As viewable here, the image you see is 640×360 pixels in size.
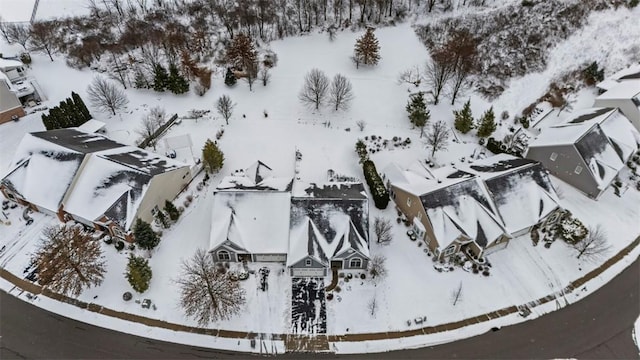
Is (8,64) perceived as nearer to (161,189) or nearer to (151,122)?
(151,122)

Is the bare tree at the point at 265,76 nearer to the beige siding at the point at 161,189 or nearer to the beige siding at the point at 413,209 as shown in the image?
the beige siding at the point at 161,189

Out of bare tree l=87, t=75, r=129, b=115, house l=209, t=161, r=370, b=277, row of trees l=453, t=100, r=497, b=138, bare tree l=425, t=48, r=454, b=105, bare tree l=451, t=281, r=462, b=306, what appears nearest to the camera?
bare tree l=451, t=281, r=462, b=306

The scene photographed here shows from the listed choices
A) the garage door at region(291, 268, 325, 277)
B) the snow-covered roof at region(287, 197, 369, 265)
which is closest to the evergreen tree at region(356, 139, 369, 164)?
the snow-covered roof at region(287, 197, 369, 265)

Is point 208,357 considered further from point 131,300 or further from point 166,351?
point 131,300

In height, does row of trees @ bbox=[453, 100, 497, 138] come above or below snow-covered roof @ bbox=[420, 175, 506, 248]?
above

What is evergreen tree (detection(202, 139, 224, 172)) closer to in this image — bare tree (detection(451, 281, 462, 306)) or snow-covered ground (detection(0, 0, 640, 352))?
snow-covered ground (detection(0, 0, 640, 352))

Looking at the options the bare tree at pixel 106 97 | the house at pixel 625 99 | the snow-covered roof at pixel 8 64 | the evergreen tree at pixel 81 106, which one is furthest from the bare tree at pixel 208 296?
the house at pixel 625 99
